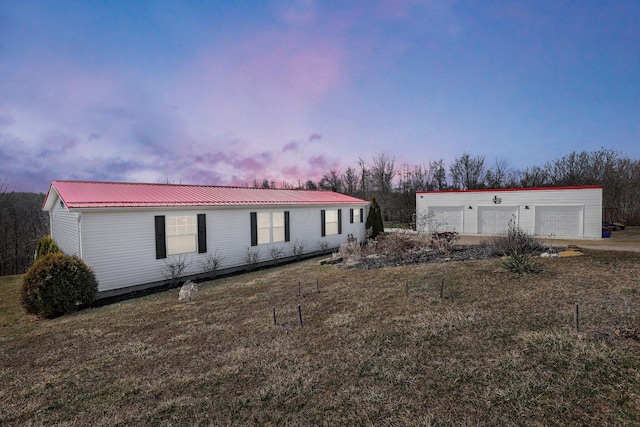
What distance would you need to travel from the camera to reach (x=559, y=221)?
16.8 m

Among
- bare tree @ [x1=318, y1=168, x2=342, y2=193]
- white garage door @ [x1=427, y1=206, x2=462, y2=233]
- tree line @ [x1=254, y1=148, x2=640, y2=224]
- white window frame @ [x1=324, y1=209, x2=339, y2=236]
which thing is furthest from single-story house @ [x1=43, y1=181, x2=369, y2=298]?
bare tree @ [x1=318, y1=168, x2=342, y2=193]

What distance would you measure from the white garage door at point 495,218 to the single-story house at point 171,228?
10390 mm

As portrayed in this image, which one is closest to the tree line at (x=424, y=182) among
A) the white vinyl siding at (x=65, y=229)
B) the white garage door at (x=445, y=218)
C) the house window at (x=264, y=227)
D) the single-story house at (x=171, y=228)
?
the white garage door at (x=445, y=218)

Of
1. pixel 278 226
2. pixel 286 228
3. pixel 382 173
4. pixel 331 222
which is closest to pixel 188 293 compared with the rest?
pixel 278 226

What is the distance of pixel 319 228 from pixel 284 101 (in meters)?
6.57

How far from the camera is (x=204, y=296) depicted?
8.00 metres

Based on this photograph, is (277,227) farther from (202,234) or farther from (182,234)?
(182,234)

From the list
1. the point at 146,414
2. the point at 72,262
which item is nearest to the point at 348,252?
the point at 72,262

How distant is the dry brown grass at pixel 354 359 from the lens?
279 cm

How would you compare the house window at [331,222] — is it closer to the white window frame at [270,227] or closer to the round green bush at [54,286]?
the white window frame at [270,227]

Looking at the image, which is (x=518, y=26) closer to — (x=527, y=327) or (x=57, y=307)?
(x=527, y=327)

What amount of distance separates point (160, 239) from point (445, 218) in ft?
56.2

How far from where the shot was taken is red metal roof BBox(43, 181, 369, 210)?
350 inches

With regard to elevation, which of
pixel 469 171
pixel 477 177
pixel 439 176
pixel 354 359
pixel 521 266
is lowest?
pixel 354 359
